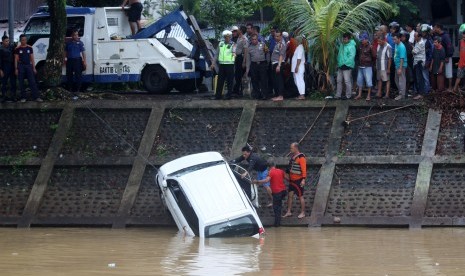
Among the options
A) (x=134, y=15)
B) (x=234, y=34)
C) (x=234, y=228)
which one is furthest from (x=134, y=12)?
(x=234, y=228)

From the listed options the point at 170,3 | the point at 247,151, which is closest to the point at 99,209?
the point at 247,151

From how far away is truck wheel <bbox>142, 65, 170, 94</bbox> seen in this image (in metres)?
27.6

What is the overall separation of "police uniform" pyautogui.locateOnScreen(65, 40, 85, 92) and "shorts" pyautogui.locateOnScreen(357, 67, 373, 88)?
6.81 metres

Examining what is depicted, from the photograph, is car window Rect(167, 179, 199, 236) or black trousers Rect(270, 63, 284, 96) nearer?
car window Rect(167, 179, 199, 236)

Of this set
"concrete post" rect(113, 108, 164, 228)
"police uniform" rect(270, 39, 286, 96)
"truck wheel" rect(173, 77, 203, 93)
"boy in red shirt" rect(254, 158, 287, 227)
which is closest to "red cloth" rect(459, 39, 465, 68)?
"police uniform" rect(270, 39, 286, 96)

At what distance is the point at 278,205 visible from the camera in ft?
74.3

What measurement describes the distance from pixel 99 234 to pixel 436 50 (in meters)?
8.63

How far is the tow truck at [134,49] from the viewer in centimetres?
2730

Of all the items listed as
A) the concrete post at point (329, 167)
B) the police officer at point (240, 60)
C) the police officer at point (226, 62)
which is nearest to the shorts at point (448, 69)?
the concrete post at point (329, 167)

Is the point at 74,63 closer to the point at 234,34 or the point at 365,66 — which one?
the point at 234,34

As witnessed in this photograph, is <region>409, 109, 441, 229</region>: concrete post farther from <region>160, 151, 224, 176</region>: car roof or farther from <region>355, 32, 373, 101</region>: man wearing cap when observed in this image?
<region>160, 151, 224, 176</region>: car roof

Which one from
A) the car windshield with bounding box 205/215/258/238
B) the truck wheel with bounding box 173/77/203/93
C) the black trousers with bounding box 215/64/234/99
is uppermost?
the black trousers with bounding box 215/64/234/99

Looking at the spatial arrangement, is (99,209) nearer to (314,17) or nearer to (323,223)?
(323,223)

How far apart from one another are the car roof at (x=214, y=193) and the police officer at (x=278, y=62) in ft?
14.7
